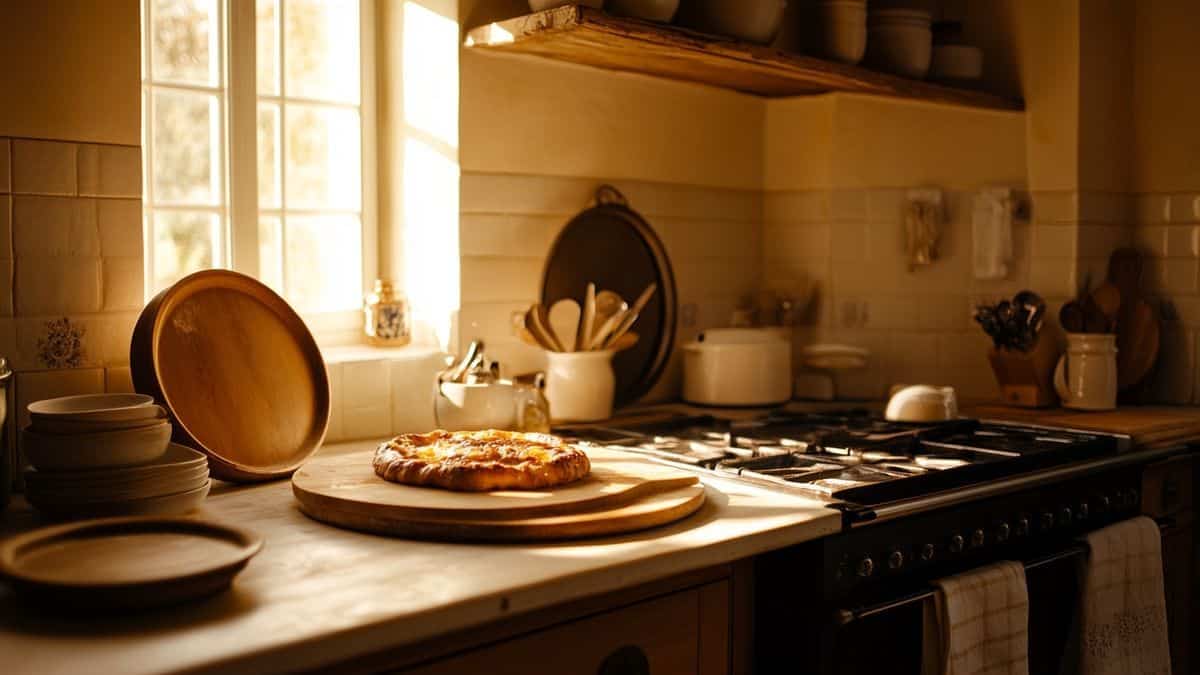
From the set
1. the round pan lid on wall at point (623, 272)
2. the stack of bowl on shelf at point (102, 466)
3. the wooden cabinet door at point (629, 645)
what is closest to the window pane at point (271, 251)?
the round pan lid on wall at point (623, 272)

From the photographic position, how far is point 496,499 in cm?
174

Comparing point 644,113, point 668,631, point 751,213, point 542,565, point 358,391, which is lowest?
point 668,631

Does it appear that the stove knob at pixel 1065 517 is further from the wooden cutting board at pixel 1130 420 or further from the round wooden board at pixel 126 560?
the round wooden board at pixel 126 560

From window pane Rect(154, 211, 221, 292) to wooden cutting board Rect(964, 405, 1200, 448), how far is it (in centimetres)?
194

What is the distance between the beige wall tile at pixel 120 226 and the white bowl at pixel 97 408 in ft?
0.93

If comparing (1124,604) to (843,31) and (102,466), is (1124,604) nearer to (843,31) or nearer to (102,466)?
(843,31)

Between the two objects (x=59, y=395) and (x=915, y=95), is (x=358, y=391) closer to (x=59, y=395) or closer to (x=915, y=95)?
(x=59, y=395)

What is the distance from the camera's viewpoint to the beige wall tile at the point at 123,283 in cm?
204

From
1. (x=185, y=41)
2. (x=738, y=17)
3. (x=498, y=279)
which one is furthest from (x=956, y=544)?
(x=185, y=41)

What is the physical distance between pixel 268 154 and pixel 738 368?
1.31m

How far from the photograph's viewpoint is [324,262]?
2.67 meters

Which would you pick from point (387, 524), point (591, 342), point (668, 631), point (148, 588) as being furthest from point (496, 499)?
point (591, 342)

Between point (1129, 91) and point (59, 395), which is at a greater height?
point (1129, 91)

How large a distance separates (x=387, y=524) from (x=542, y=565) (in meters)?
0.27
